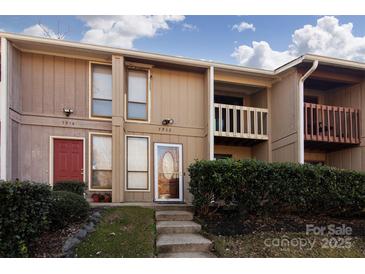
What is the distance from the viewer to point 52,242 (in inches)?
226

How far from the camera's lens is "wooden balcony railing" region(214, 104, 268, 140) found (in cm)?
1097

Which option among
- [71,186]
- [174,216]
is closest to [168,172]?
[174,216]

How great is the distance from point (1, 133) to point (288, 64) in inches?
349

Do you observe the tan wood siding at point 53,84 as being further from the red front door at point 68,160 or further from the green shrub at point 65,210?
the green shrub at point 65,210

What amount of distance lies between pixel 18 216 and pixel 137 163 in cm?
528

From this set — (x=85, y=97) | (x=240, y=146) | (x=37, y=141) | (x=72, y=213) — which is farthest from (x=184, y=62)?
(x=72, y=213)

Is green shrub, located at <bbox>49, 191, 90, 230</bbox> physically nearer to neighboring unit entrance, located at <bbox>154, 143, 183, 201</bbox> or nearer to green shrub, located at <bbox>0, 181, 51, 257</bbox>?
green shrub, located at <bbox>0, 181, 51, 257</bbox>

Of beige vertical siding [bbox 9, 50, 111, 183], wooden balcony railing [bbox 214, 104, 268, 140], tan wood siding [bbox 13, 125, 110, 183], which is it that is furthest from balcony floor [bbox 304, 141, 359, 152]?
tan wood siding [bbox 13, 125, 110, 183]

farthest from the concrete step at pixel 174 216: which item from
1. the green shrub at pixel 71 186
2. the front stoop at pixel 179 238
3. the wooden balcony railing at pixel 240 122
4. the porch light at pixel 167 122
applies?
the wooden balcony railing at pixel 240 122

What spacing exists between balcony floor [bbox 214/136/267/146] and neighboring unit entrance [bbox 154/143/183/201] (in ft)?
5.48

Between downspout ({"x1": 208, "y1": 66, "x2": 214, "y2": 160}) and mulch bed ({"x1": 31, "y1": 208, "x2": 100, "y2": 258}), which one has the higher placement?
downspout ({"x1": 208, "y1": 66, "x2": 214, "y2": 160})

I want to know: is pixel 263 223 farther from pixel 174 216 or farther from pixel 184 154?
pixel 184 154

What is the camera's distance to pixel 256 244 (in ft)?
20.9

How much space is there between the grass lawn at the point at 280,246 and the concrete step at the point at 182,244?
0.76 ft
